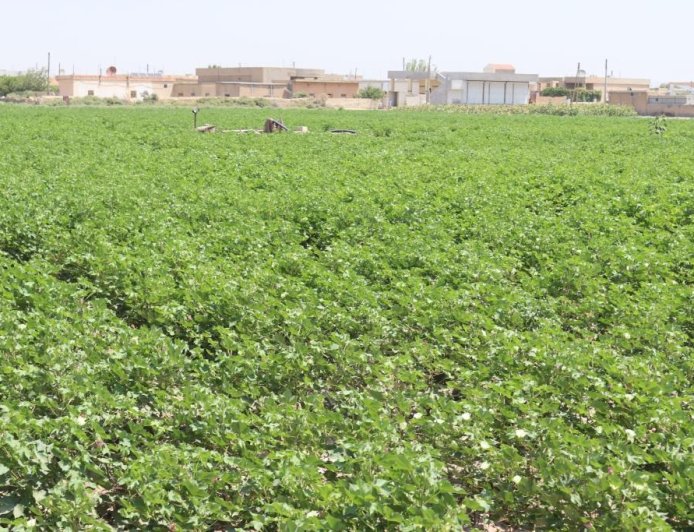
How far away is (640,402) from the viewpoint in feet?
18.7

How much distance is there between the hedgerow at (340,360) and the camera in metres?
4.67

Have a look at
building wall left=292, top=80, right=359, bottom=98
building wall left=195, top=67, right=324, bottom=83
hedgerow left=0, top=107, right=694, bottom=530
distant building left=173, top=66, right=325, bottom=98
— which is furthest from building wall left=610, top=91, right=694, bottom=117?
hedgerow left=0, top=107, right=694, bottom=530

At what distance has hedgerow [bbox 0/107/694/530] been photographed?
184 inches

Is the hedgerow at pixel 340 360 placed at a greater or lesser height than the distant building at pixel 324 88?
lesser

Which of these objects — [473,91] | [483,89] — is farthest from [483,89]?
[473,91]

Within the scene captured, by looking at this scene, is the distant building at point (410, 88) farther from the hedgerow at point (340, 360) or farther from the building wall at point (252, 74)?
the hedgerow at point (340, 360)

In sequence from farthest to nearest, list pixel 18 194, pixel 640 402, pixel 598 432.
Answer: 1. pixel 18 194
2. pixel 640 402
3. pixel 598 432

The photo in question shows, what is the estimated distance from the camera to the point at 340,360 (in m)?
6.49

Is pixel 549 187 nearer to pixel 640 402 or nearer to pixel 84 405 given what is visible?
pixel 640 402

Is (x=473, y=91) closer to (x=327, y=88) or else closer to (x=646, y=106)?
(x=327, y=88)

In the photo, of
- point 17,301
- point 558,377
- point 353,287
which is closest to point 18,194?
point 17,301

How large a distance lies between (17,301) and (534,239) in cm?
589

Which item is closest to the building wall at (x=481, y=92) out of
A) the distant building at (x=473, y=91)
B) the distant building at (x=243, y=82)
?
the distant building at (x=473, y=91)

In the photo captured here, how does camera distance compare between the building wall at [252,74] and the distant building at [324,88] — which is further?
the building wall at [252,74]
